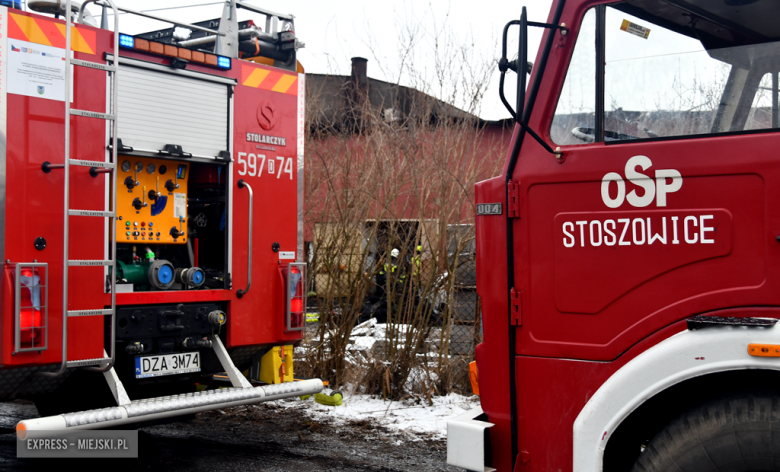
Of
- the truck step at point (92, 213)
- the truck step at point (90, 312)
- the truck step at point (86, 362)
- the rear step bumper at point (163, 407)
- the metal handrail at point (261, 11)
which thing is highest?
the metal handrail at point (261, 11)

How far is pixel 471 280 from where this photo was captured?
281 inches

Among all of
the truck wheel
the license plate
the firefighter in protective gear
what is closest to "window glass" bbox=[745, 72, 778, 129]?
the truck wheel

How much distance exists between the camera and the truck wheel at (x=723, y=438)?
2447 mm

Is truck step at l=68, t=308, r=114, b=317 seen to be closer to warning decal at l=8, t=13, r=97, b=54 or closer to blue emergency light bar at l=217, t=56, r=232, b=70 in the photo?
warning decal at l=8, t=13, r=97, b=54

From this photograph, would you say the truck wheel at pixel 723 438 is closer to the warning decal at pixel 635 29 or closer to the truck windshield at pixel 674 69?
the truck windshield at pixel 674 69

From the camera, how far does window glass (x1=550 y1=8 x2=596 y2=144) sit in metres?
2.98

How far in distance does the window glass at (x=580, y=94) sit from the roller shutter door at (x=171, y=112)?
298 centimetres

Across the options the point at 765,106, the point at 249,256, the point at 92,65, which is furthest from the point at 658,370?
the point at 92,65

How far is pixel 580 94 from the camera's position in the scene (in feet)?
9.86

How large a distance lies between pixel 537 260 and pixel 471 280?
13.4ft

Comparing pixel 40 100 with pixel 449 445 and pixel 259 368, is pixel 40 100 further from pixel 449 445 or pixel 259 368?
pixel 449 445

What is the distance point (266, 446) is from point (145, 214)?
6.73 ft

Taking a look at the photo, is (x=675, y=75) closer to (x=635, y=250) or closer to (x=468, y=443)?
(x=635, y=250)

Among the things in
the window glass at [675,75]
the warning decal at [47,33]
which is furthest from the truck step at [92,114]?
the window glass at [675,75]
